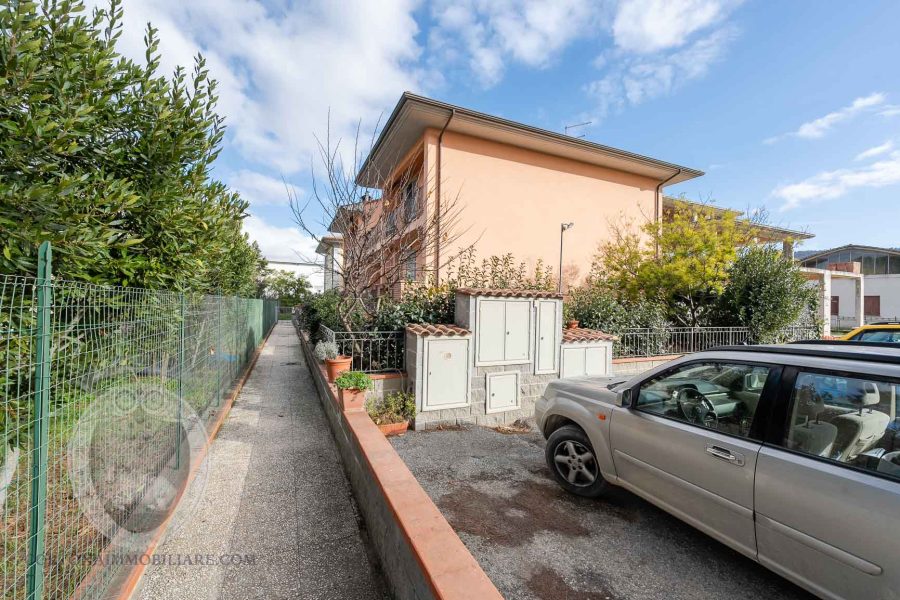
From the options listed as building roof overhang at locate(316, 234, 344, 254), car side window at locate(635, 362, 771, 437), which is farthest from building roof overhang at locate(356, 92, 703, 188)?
car side window at locate(635, 362, 771, 437)

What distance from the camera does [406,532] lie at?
6.63ft

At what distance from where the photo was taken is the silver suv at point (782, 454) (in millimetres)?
1700

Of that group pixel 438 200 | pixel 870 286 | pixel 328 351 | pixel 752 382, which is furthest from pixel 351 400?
pixel 870 286

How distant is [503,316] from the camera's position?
5699 mm

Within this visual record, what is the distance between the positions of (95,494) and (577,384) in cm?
408

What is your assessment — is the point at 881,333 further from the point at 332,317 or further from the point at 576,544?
the point at 332,317

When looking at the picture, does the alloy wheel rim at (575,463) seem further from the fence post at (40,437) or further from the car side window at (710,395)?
the fence post at (40,437)

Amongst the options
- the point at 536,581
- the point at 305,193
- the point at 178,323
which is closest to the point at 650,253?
the point at 305,193

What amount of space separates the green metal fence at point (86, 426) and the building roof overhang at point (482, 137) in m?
5.25

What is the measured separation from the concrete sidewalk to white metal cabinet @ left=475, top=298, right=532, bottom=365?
2.61 meters

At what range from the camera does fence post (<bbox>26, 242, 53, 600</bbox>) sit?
1.59 meters

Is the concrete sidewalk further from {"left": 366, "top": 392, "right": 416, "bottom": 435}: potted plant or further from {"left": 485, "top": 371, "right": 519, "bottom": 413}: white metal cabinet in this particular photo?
{"left": 485, "top": 371, "right": 519, "bottom": 413}: white metal cabinet

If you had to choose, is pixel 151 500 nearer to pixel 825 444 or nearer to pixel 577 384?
pixel 577 384

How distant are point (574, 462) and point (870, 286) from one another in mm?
39439
